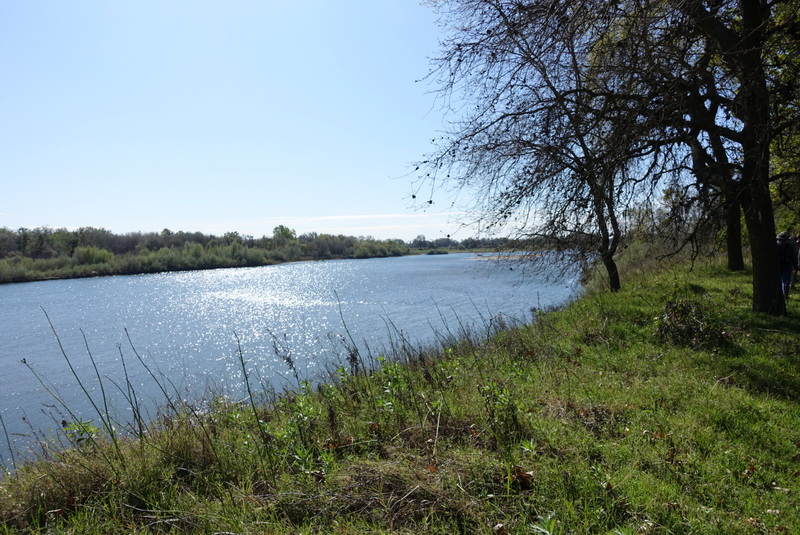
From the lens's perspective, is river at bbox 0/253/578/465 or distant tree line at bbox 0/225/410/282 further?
distant tree line at bbox 0/225/410/282

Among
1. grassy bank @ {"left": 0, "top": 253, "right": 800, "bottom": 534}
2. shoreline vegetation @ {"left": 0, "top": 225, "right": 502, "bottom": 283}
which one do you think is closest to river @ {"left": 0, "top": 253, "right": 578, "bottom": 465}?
grassy bank @ {"left": 0, "top": 253, "right": 800, "bottom": 534}

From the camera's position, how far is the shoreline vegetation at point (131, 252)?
71438 mm

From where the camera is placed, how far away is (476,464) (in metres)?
3.38

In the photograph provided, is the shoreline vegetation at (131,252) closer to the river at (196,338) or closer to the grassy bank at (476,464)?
the river at (196,338)

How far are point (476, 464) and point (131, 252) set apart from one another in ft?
337

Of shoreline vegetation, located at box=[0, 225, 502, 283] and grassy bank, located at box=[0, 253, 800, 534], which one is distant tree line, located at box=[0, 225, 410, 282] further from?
grassy bank, located at box=[0, 253, 800, 534]

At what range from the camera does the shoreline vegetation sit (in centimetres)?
7144

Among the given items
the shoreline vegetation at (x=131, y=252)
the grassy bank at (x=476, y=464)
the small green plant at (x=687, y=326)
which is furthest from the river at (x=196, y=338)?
the shoreline vegetation at (x=131, y=252)

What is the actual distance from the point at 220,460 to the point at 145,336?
20.4m

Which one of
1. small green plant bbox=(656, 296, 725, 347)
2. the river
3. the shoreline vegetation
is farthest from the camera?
the shoreline vegetation

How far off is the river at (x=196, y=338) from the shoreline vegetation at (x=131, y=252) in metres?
42.1

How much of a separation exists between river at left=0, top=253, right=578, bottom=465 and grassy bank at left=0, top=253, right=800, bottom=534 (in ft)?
4.51

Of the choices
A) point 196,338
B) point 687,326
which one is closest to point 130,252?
point 196,338

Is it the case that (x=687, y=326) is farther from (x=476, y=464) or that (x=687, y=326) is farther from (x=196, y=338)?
(x=196, y=338)
